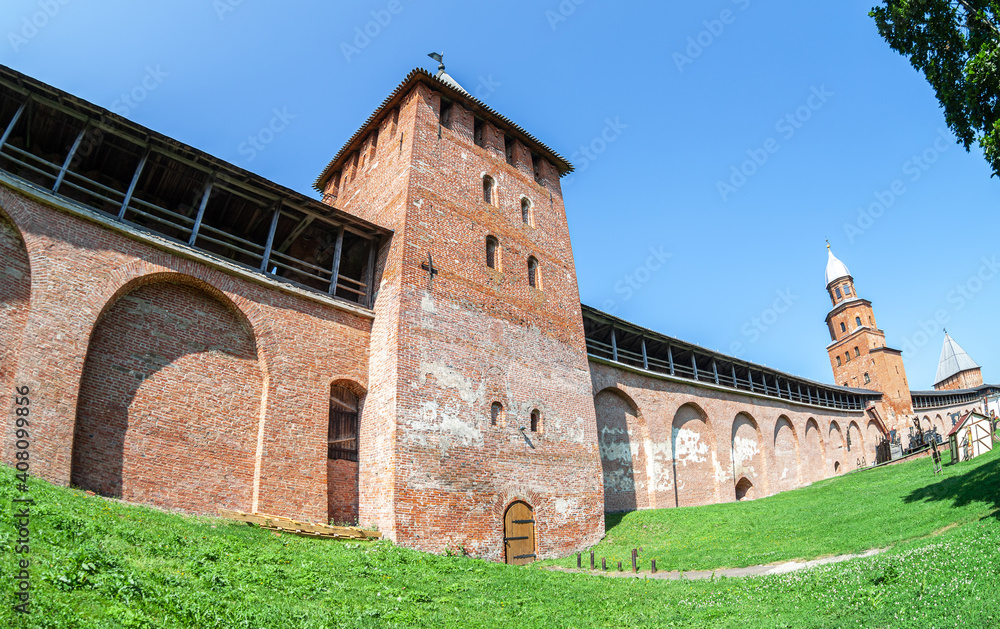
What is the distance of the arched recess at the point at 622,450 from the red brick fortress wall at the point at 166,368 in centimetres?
1046

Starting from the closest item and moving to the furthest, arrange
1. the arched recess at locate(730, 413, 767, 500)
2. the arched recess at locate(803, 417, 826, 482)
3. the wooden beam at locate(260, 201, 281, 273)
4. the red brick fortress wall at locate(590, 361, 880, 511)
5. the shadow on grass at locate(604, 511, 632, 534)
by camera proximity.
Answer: the wooden beam at locate(260, 201, 281, 273)
the shadow on grass at locate(604, 511, 632, 534)
the red brick fortress wall at locate(590, 361, 880, 511)
the arched recess at locate(730, 413, 767, 500)
the arched recess at locate(803, 417, 826, 482)

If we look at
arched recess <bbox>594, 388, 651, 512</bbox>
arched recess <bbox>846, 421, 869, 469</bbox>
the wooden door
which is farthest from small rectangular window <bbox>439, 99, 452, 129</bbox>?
arched recess <bbox>846, 421, 869, 469</bbox>

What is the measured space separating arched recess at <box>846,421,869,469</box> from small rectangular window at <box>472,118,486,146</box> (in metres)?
35.8

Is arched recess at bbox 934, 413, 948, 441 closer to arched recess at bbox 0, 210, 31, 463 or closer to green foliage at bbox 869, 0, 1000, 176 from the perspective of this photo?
green foliage at bbox 869, 0, 1000, 176

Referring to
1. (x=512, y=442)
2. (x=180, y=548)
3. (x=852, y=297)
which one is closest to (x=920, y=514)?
(x=512, y=442)

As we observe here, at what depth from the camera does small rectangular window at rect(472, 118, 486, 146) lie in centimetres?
1925

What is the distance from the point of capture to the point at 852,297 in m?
54.0

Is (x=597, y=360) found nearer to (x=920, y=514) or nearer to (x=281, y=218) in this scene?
(x=920, y=514)

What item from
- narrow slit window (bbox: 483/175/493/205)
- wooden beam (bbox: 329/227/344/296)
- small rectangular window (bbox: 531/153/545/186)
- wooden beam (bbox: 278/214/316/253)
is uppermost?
small rectangular window (bbox: 531/153/545/186)

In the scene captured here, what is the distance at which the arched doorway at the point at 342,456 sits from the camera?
43.9 ft

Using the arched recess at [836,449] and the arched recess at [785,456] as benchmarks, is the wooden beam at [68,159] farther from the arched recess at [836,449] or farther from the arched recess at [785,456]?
the arched recess at [836,449]

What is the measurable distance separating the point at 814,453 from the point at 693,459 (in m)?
15.2

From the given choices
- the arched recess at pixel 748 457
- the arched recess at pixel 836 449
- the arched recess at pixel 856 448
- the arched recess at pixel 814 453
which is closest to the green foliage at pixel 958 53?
the arched recess at pixel 748 457

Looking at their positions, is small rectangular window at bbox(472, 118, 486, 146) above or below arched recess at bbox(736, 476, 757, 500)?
above
